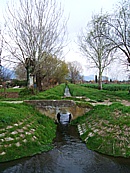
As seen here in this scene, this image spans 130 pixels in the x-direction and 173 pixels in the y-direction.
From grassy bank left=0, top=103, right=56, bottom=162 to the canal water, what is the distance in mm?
352

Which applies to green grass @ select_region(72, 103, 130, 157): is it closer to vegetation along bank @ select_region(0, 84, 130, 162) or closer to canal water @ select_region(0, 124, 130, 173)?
vegetation along bank @ select_region(0, 84, 130, 162)

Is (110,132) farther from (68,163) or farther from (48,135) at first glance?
(48,135)

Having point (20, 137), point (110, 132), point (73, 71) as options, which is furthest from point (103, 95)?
Result: point (73, 71)

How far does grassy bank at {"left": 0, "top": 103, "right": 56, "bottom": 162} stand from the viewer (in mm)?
7375

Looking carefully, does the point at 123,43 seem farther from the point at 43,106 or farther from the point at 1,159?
the point at 1,159

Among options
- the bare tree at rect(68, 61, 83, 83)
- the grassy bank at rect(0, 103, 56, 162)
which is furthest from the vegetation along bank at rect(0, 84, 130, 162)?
the bare tree at rect(68, 61, 83, 83)

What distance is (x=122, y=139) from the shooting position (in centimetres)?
→ 817

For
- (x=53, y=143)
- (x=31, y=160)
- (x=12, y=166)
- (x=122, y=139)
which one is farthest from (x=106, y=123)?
(x=12, y=166)

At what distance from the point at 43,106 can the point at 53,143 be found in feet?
13.3

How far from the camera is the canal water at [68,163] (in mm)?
6441

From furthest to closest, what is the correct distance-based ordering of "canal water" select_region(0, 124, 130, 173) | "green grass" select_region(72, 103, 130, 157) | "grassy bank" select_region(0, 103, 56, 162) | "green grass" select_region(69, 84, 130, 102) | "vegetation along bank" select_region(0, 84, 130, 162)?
"green grass" select_region(69, 84, 130, 102) → "green grass" select_region(72, 103, 130, 157) → "vegetation along bank" select_region(0, 84, 130, 162) → "grassy bank" select_region(0, 103, 56, 162) → "canal water" select_region(0, 124, 130, 173)

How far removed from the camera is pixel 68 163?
274 inches

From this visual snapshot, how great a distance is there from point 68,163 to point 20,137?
231cm

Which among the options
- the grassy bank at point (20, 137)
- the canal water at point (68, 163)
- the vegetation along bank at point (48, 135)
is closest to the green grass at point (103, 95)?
the vegetation along bank at point (48, 135)
